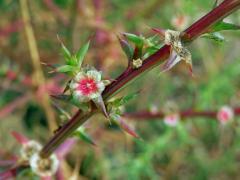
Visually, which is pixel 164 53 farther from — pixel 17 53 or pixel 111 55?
pixel 17 53

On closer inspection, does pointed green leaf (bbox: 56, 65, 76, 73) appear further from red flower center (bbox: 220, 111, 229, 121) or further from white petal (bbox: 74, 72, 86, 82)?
red flower center (bbox: 220, 111, 229, 121)

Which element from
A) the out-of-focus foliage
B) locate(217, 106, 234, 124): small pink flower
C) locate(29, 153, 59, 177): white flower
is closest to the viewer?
locate(29, 153, 59, 177): white flower

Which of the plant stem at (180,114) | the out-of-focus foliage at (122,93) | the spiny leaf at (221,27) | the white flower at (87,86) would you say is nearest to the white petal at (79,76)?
the white flower at (87,86)

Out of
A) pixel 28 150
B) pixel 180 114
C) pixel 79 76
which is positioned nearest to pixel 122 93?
pixel 180 114

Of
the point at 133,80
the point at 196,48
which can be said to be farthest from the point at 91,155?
the point at 133,80

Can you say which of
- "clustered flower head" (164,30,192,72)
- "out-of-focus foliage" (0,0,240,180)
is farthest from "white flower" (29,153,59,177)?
"out-of-focus foliage" (0,0,240,180)

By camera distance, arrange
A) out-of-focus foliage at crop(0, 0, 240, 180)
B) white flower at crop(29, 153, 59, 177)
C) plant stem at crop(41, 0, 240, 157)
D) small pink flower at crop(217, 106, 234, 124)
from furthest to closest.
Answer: out-of-focus foliage at crop(0, 0, 240, 180) → small pink flower at crop(217, 106, 234, 124) → white flower at crop(29, 153, 59, 177) → plant stem at crop(41, 0, 240, 157)
